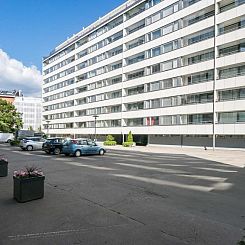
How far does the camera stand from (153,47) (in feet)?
163

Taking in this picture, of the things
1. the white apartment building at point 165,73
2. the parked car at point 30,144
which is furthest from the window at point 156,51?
the parked car at point 30,144

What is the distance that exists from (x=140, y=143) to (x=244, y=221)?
151ft

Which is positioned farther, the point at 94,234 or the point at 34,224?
the point at 34,224

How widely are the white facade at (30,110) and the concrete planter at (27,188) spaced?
128093 mm

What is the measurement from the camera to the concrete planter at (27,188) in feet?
26.1

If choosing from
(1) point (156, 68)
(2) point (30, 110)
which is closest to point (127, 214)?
(1) point (156, 68)

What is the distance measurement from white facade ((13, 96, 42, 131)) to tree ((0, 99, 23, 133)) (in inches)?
2727

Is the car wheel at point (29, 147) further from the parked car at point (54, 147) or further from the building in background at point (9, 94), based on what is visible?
the building in background at point (9, 94)

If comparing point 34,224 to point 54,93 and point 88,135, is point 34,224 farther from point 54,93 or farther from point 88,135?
point 54,93

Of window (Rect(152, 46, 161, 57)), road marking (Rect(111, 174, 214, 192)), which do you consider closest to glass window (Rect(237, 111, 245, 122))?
window (Rect(152, 46, 161, 57))

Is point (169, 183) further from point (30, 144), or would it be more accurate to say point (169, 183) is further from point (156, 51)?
point (156, 51)

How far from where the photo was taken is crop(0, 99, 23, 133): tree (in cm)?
6134

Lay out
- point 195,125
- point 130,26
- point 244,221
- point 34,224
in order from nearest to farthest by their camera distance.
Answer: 1. point 34,224
2. point 244,221
3. point 195,125
4. point 130,26

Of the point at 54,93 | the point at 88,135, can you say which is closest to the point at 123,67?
the point at 88,135
